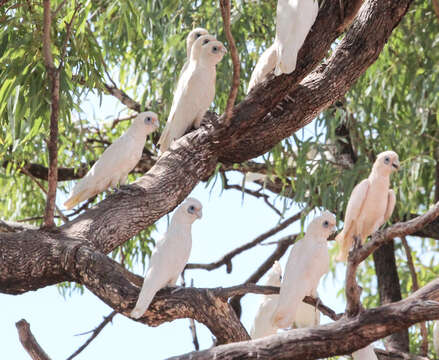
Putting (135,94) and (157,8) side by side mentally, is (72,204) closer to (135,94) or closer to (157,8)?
(157,8)

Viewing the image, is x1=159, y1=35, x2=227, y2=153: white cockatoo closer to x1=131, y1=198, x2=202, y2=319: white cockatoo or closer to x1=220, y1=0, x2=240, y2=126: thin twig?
x1=220, y1=0, x2=240, y2=126: thin twig

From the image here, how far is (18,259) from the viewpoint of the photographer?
2.47 m

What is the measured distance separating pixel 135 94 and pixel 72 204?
76.9 inches

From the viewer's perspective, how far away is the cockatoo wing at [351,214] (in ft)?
10.5

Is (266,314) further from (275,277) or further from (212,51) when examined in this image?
(212,51)

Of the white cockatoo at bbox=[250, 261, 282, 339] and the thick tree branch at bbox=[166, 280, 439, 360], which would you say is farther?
the white cockatoo at bbox=[250, 261, 282, 339]

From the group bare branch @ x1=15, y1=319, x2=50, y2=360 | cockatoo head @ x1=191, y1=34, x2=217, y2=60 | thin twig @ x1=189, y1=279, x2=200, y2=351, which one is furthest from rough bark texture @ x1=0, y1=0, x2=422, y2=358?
thin twig @ x1=189, y1=279, x2=200, y2=351

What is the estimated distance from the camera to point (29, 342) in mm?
2477

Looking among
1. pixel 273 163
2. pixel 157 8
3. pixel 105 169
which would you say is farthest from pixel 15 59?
pixel 273 163

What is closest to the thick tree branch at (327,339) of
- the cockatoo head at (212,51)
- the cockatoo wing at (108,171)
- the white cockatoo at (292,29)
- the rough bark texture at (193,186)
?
the rough bark texture at (193,186)

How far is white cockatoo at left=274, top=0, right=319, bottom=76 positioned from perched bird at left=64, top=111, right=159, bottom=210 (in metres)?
0.65

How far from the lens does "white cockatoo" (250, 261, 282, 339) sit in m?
3.39

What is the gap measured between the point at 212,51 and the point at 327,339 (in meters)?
1.45

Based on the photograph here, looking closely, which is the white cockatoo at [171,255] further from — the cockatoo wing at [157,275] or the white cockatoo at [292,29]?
the white cockatoo at [292,29]
